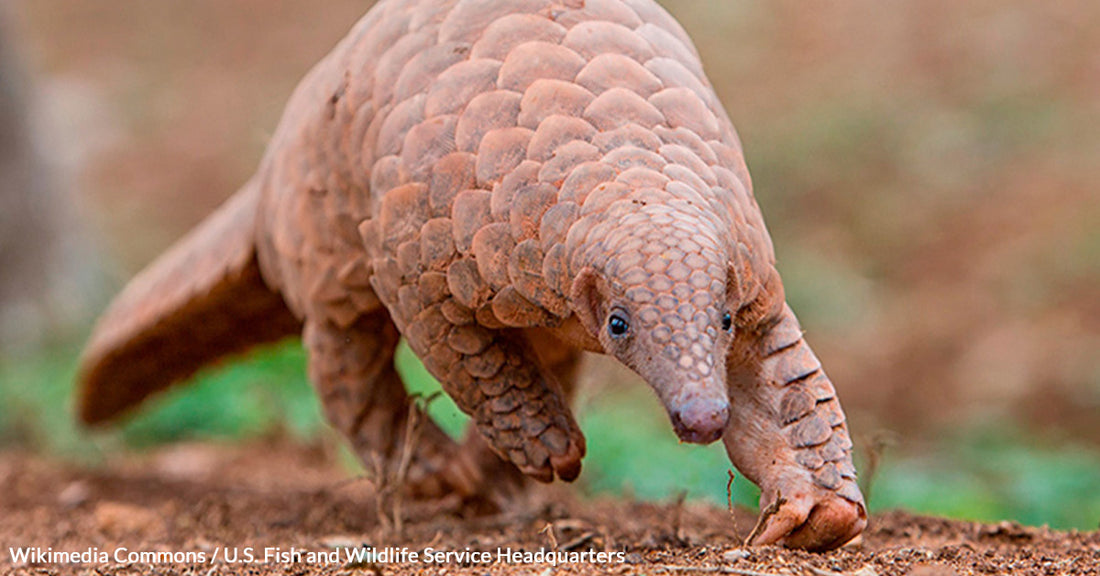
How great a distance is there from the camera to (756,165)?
12.5 metres

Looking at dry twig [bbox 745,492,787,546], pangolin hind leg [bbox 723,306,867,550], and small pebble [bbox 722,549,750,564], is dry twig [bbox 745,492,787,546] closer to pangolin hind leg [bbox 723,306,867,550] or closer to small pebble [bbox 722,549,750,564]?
pangolin hind leg [bbox 723,306,867,550]

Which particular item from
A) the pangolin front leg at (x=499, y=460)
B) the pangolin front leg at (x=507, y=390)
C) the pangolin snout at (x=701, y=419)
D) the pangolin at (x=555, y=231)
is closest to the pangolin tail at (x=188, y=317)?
the pangolin at (x=555, y=231)

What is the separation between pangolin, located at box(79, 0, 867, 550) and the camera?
2850 millimetres

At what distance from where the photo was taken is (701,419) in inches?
105

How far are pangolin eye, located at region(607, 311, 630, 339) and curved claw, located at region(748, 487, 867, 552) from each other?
2.41 feet

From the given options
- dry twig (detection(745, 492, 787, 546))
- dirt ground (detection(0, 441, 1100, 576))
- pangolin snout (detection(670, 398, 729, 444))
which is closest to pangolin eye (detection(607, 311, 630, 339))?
pangolin snout (detection(670, 398, 729, 444))

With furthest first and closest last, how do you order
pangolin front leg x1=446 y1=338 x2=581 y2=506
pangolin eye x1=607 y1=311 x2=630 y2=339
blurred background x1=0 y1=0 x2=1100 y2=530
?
1. blurred background x1=0 y1=0 x2=1100 y2=530
2. pangolin front leg x1=446 y1=338 x2=581 y2=506
3. pangolin eye x1=607 y1=311 x2=630 y2=339

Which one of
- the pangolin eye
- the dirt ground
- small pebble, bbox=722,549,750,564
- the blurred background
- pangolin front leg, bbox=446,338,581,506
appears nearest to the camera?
the pangolin eye

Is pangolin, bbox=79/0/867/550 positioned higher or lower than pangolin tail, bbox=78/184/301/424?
higher

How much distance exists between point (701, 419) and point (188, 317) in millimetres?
2949

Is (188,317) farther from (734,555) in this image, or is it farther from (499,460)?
(734,555)

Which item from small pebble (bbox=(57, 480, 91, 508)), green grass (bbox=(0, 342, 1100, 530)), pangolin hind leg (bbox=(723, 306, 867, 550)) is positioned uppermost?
pangolin hind leg (bbox=(723, 306, 867, 550))

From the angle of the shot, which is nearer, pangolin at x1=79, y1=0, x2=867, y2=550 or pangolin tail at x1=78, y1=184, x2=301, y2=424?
pangolin at x1=79, y1=0, x2=867, y2=550

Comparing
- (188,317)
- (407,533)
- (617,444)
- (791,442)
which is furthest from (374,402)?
(617,444)
